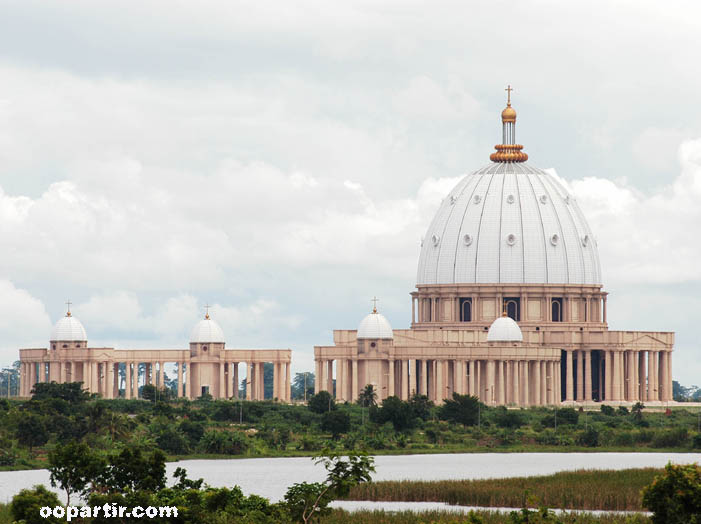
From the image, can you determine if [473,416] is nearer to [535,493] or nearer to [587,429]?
[587,429]

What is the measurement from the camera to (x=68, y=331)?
14700 cm

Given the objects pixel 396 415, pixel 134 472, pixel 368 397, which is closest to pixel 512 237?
pixel 368 397

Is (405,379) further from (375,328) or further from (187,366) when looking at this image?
(187,366)

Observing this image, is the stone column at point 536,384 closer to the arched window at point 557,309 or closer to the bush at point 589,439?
the arched window at point 557,309

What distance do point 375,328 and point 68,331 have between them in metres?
27.3

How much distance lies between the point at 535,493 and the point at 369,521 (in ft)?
35.4

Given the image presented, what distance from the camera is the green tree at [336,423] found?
101 meters

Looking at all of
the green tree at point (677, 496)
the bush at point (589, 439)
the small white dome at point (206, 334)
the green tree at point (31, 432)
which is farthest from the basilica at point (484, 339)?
the green tree at point (677, 496)

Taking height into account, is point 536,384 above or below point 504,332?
below

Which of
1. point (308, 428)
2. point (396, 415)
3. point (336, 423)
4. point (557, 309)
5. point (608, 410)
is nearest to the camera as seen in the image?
point (336, 423)

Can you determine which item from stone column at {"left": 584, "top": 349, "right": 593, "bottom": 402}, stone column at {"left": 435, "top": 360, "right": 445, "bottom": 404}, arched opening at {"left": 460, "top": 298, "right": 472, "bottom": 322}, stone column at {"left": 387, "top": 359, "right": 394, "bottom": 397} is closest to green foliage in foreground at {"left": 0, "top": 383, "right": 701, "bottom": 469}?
stone column at {"left": 387, "top": 359, "right": 394, "bottom": 397}

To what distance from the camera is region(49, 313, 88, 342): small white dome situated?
146625 millimetres

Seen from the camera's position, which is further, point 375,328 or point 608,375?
point 608,375

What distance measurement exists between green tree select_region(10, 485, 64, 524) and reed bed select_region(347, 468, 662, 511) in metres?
18.0
